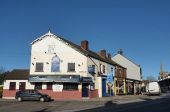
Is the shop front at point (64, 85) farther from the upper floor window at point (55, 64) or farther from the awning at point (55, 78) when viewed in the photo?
the upper floor window at point (55, 64)

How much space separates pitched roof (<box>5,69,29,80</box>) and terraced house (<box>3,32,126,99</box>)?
1.54m

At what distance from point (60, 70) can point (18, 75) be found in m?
7.39

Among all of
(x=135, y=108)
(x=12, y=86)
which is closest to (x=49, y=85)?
(x=12, y=86)

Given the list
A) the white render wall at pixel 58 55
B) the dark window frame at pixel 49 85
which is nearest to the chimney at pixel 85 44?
the white render wall at pixel 58 55

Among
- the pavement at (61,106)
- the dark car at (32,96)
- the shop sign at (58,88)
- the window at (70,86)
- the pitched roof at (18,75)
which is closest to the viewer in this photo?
the pavement at (61,106)

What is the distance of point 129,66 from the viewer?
262 feet

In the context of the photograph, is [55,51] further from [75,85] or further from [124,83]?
[124,83]

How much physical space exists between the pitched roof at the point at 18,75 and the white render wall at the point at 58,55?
2.23 meters

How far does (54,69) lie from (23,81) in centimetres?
546

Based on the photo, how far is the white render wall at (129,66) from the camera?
7806cm

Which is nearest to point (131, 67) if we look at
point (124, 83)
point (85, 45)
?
point (124, 83)

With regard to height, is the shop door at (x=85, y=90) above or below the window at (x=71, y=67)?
below

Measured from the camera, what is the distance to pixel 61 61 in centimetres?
4678

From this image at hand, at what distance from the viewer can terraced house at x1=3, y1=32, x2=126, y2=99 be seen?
45.7 meters
